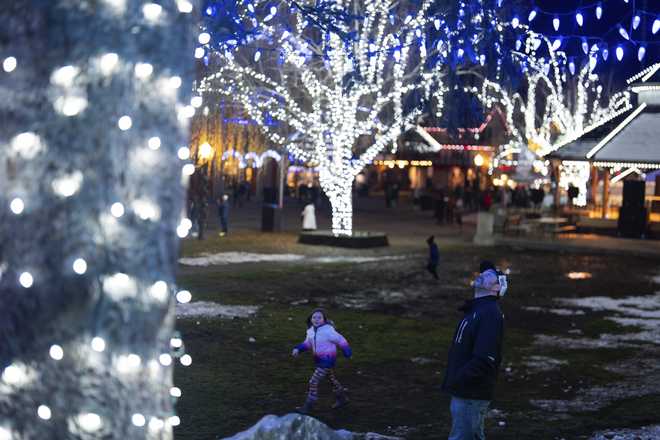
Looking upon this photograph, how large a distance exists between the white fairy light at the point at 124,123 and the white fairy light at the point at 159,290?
2.08ft

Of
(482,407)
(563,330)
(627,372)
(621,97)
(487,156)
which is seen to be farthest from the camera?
(487,156)

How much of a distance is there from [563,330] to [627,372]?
302 cm

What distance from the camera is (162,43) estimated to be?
4.11 metres

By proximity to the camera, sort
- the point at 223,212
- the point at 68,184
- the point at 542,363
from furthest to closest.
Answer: the point at 223,212 → the point at 542,363 → the point at 68,184

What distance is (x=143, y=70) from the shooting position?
4047 mm

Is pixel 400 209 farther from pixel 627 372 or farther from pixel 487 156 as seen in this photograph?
pixel 627 372

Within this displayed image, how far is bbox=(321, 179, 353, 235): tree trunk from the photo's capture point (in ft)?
95.3

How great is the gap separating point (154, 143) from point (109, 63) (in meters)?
0.36

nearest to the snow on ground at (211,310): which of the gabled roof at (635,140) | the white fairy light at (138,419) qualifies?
the white fairy light at (138,419)

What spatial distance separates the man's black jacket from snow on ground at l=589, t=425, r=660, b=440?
260 cm

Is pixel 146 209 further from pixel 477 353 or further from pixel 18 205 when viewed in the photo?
pixel 477 353

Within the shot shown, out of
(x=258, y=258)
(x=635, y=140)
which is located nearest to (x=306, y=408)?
(x=258, y=258)

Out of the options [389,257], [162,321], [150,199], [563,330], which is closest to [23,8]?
[150,199]

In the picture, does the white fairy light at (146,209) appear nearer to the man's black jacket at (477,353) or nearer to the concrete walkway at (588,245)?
the man's black jacket at (477,353)
